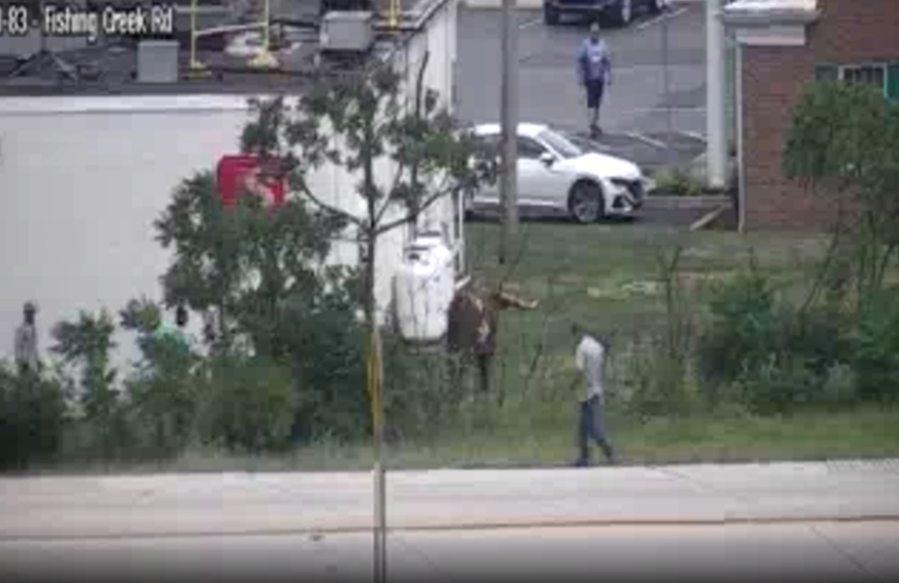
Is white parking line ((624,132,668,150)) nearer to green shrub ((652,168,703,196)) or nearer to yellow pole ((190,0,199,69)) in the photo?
green shrub ((652,168,703,196))

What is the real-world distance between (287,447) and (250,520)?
5050 millimetres

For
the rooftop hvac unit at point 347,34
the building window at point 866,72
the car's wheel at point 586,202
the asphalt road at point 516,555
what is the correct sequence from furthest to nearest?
the car's wheel at point 586,202 < the building window at point 866,72 < the rooftop hvac unit at point 347,34 < the asphalt road at point 516,555

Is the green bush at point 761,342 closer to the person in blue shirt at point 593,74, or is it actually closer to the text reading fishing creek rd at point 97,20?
the text reading fishing creek rd at point 97,20

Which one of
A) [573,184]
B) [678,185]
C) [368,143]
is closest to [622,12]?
[678,185]

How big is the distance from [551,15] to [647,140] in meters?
10.6

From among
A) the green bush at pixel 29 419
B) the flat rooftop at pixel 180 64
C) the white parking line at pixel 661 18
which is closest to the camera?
the green bush at pixel 29 419

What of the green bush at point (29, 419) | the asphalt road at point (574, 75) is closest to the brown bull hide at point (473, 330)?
the green bush at point (29, 419)

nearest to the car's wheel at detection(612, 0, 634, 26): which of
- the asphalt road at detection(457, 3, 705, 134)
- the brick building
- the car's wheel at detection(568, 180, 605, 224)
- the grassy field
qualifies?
the asphalt road at detection(457, 3, 705, 134)

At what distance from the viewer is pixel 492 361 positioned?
24.8m

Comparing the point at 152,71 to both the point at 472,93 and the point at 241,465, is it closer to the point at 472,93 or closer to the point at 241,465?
the point at 241,465

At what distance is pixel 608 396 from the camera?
23.4 meters

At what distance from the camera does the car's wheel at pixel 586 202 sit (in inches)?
1551

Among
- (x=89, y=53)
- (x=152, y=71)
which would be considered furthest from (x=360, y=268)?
(x=89, y=53)

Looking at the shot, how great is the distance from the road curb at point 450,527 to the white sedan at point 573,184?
76.2 ft
